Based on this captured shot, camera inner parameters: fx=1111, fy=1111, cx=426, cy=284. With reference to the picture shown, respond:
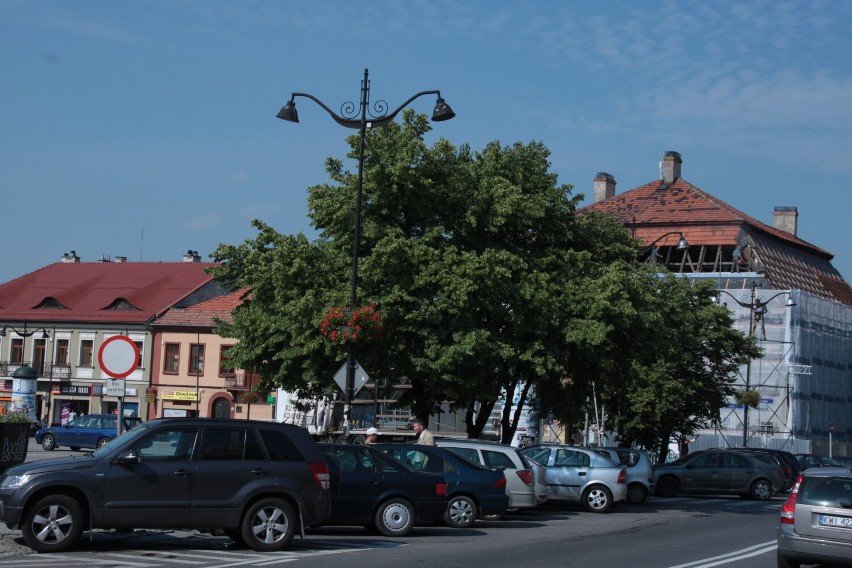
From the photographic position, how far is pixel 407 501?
1770 centimetres

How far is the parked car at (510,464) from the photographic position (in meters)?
21.9

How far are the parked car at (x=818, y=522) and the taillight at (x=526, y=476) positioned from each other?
8069 millimetres

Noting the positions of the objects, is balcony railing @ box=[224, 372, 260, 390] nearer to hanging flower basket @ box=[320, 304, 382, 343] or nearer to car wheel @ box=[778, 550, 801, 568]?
hanging flower basket @ box=[320, 304, 382, 343]

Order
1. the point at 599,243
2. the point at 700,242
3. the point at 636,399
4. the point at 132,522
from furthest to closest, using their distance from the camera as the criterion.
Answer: the point at 700,242 < the point at 636,399 < the point at 599,243 < the point at 132,522

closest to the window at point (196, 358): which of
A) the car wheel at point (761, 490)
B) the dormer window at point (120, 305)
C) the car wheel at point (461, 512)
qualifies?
the dormer window at point (120, 305)

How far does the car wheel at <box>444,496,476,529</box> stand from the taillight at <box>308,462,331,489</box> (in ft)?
17.3

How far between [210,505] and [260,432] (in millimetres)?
1158

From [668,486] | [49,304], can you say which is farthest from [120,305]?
[668,486]

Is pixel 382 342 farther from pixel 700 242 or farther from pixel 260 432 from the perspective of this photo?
pixel 700 242

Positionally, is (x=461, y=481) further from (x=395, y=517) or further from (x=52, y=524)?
(x=52, y=524)

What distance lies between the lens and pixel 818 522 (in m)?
13.9

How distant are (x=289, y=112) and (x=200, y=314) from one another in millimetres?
40666

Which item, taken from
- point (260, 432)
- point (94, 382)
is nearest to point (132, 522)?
point (260, 432)

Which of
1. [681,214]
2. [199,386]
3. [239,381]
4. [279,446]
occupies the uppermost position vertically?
[681,214]
